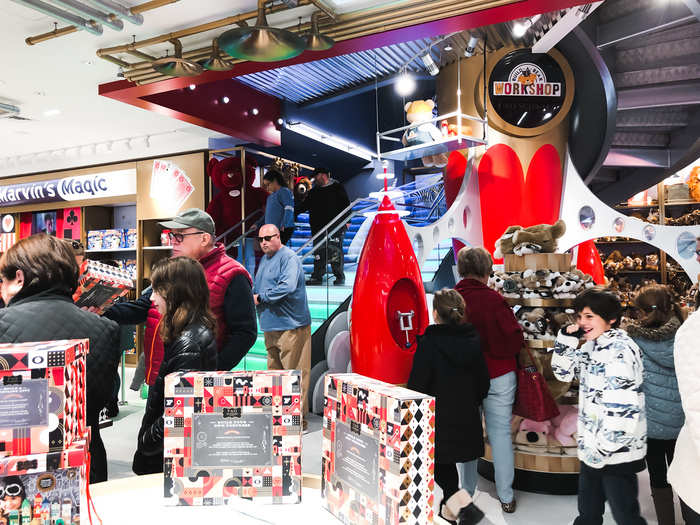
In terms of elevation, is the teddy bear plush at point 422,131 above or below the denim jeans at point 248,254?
above

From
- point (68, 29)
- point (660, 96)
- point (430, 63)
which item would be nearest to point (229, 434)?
point (68, 29)

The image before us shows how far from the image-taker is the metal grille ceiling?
18.3 feet

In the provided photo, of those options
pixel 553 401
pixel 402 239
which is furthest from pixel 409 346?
pixel 553 401

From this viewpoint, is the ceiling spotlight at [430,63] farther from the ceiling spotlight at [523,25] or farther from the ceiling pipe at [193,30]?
the ceiling pipe at [193,30]

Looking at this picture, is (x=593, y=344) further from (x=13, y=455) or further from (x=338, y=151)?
(x=338, y=151)

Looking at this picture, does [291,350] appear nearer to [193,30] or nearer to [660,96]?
[193,30]

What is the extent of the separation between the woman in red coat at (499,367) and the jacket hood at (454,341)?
0.28 meters

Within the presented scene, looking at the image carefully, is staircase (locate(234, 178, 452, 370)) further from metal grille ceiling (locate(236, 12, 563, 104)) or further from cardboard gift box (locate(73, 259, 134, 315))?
cardboard gift box (locate(73, 259, 134, 315))

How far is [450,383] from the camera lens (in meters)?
2.75

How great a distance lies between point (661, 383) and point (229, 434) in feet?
7.45

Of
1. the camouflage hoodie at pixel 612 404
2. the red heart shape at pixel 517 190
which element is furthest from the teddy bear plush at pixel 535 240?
the red heart shape at pixel 517 190

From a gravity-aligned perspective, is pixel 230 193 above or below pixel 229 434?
above

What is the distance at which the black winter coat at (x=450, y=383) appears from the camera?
274 centimetres

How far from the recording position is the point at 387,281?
3654 mm
